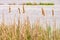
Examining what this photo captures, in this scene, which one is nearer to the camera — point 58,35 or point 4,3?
point 58,35

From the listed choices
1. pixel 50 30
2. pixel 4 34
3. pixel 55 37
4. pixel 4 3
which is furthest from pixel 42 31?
pixel 4 3

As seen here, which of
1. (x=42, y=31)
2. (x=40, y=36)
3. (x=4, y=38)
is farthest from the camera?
(x=42, y=31)

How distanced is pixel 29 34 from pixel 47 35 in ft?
0.77

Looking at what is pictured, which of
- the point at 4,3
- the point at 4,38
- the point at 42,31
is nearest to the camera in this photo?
the point at 4,38

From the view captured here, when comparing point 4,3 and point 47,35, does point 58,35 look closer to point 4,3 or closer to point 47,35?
point 47,35

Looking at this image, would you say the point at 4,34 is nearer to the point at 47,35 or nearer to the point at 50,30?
the point at 47,35

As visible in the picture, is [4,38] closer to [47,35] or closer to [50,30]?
[47,35]

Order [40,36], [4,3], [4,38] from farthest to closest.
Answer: [4,3], [40,36], [4,38]

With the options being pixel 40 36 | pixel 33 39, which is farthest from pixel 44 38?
pixel 33 39

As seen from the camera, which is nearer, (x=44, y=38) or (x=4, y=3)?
(x=44, y=38)

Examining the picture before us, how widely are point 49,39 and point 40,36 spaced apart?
12 cm

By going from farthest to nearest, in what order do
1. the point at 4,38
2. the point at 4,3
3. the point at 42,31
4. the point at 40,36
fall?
1. the point at 4,3
2. the point at 42,31
3. the point at 40,36
4. the point at 4,38

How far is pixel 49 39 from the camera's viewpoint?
9.62 ft

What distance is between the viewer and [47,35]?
299 centimetres
